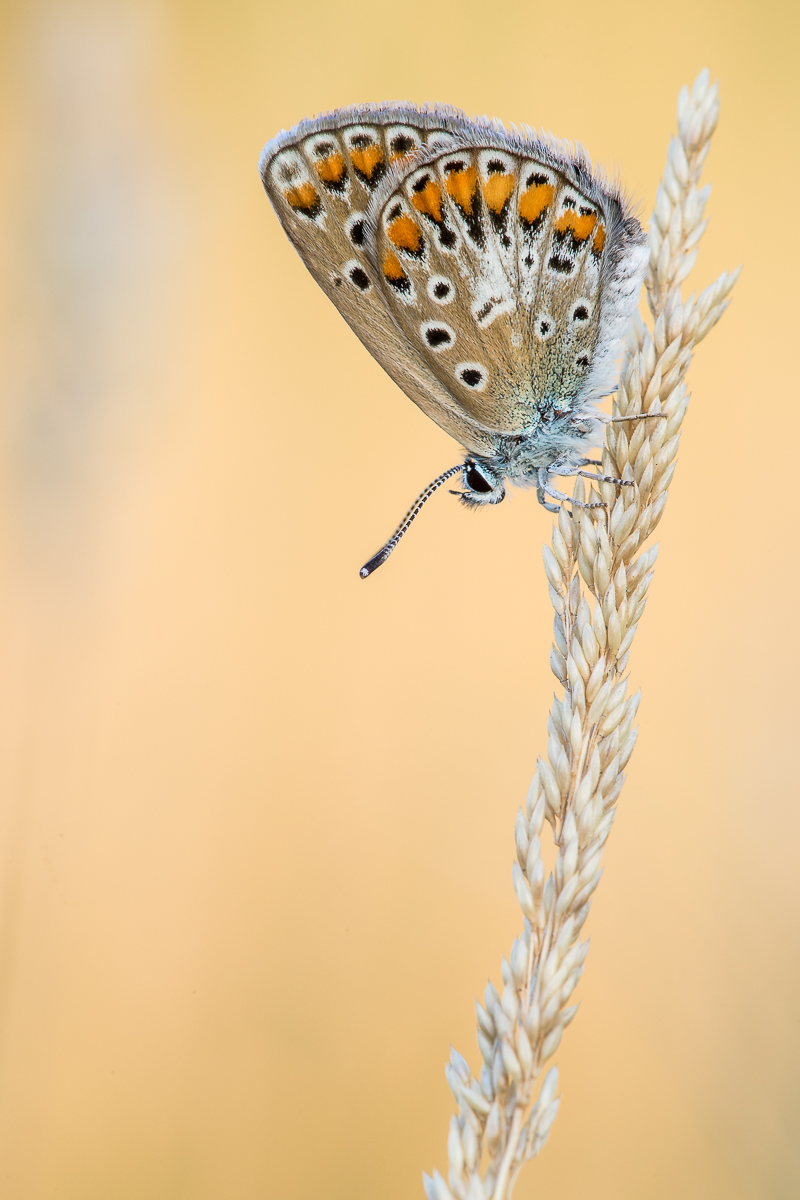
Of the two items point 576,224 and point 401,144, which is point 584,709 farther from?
point 401,144

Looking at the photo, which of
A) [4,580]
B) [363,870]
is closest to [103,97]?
[4,580]

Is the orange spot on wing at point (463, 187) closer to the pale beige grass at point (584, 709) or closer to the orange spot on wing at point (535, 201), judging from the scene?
the orange spot on wing at point (535, 201)

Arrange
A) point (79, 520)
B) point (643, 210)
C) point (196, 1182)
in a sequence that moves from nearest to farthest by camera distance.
A: point (643, 210) → point (196, 1182) → point (79, 520)

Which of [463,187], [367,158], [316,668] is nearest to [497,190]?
[463,187]

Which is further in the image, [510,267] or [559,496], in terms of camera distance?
[510,267]

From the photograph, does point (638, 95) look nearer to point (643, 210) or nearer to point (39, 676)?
point (643, 210)

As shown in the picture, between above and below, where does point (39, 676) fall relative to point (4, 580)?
below
